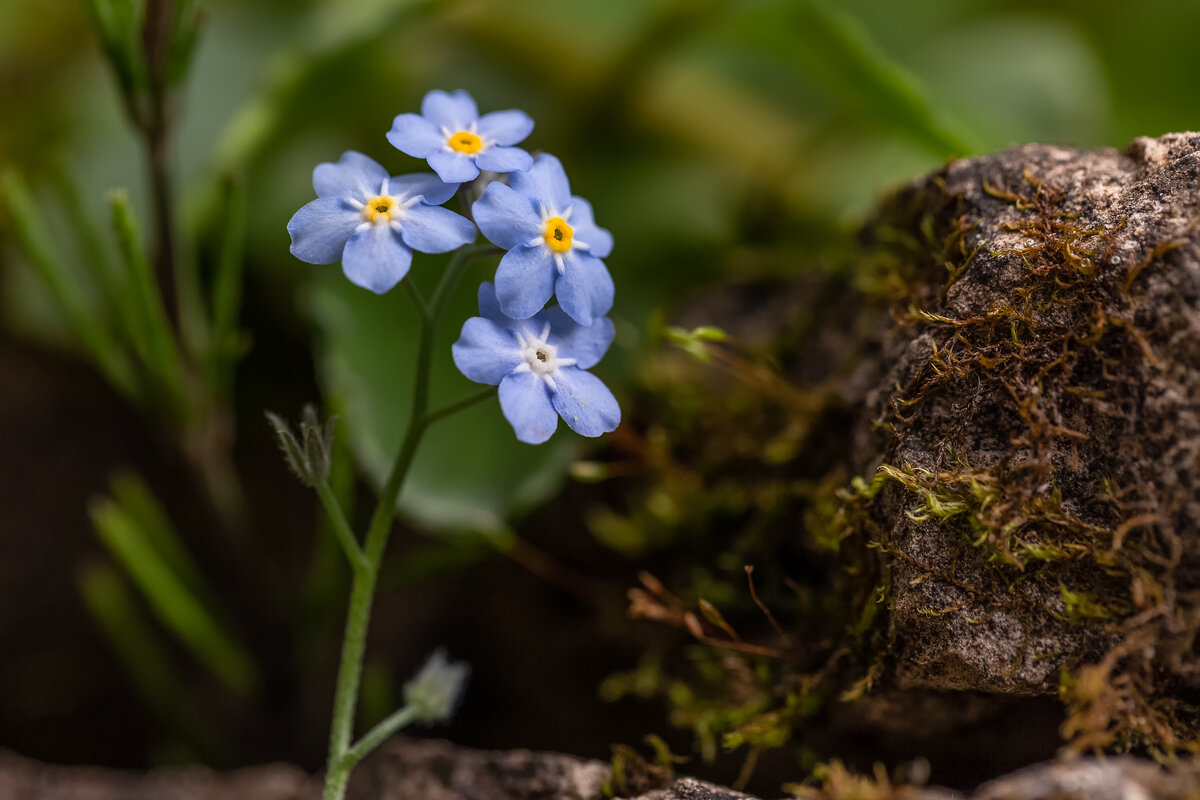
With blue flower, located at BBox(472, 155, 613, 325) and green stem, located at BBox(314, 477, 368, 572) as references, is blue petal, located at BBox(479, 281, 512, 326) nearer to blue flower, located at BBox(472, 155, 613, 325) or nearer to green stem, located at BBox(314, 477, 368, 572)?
blue flower, located at BBox(472, 155, 613, 325)

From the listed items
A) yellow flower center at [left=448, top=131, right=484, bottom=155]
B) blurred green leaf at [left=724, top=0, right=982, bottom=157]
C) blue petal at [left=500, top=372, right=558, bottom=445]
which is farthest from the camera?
blurred green leaf at [left=724, top=0, right=982, bottom=157]

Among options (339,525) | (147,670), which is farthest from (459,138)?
(147,670)

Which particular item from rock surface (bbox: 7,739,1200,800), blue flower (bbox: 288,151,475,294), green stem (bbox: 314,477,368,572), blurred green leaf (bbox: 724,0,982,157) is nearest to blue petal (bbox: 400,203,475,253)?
blue flower (bbox: 288,151,475,294)

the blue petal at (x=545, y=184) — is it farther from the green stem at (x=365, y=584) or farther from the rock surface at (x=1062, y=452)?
the rock surface at (x=1062, y=452)

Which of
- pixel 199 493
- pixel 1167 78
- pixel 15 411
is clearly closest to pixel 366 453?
pixel 199 493

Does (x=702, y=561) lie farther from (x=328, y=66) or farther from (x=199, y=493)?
(x=328, y=66)

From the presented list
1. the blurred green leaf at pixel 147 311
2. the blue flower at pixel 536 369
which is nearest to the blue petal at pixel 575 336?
the blue flower at pixel 536 369
